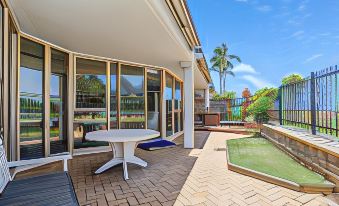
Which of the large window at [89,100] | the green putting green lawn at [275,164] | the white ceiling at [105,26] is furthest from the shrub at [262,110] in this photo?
the large window at [89,100]

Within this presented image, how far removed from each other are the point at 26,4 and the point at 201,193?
3556mm

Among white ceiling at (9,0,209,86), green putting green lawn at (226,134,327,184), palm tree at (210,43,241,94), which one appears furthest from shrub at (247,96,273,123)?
palm tree at (210,43,241,94)

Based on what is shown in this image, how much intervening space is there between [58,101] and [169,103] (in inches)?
140

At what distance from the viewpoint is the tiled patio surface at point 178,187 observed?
2471mm

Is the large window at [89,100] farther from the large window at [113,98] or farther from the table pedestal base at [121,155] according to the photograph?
the table pedestal base at [121,155]

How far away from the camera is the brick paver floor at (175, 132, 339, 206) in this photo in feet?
8.00

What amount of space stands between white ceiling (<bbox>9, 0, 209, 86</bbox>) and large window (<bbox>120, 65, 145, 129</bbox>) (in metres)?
0.77

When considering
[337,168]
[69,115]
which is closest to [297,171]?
[337,168]

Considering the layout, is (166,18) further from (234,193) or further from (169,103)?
(169,103)

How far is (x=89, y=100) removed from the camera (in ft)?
Result: 17.1

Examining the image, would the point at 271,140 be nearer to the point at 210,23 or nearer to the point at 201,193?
the point at 201,193

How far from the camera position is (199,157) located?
465cm

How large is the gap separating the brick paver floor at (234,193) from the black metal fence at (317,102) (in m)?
2.00

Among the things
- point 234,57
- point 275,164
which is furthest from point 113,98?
point 234,57
